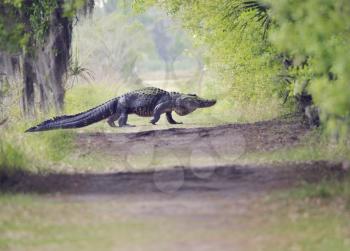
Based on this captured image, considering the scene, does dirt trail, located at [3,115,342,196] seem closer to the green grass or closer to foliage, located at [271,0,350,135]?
the green grass

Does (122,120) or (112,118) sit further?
(112,118)

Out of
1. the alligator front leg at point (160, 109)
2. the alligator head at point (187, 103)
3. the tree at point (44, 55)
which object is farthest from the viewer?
the alligator head at point (187, 103)

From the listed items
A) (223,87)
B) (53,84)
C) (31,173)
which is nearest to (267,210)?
(31,173)

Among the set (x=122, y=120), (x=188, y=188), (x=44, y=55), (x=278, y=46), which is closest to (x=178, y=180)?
(x=188, y=188)

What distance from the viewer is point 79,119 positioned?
2206cm

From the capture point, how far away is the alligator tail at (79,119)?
1975 cm

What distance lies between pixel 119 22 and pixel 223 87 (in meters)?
33.0

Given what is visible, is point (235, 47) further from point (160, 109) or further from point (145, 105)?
point (145, 105)

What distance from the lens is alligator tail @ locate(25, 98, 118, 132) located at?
19752 mm

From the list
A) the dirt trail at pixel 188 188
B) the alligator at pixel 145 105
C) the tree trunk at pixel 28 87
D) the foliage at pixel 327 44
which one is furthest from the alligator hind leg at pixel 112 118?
the foliage at pixel 327 44

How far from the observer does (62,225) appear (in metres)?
10.2

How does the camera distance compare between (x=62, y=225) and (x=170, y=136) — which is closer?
(x=62, y=225)

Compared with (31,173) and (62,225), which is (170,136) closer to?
(31,173)

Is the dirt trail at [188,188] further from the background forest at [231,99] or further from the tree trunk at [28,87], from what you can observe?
the tree trunk at [28,87]
